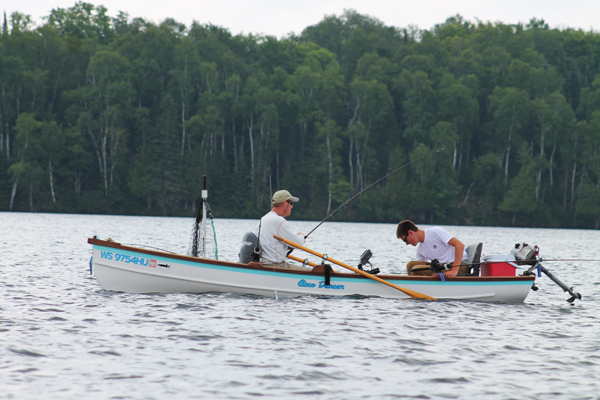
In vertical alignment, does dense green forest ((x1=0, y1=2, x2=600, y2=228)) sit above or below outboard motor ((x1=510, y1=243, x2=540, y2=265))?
above

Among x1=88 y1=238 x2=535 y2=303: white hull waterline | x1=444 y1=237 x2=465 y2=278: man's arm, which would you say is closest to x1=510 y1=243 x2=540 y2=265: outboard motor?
x1=88 y1=238 x2=535 y2=303: white hull waterline

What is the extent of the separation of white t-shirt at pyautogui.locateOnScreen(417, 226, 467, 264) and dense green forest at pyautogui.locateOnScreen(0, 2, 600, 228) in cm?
4737

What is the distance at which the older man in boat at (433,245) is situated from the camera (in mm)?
9789

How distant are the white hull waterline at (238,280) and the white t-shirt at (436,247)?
345mm

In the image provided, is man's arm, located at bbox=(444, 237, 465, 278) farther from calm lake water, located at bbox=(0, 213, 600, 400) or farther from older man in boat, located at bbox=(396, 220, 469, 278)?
calm lake water, located at bbox=(0, 213, 600, 400)

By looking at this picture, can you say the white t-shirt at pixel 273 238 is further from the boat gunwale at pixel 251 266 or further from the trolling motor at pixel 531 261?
the trolling motor at pixel 531 261

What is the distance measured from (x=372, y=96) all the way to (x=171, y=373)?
6089cm

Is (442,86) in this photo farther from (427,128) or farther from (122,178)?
(122,178)

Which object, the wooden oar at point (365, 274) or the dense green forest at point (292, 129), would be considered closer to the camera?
the wooden oar at point (365, 274)

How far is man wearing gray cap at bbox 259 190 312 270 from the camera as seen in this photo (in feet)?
32.2

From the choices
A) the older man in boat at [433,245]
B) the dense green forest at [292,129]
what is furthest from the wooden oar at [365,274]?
the dense green forest at [292,129]

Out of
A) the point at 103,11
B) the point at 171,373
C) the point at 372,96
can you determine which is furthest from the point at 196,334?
the point at 103,11

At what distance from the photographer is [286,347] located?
7.36 metres

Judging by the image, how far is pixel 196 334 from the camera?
308 inches
